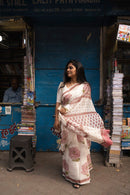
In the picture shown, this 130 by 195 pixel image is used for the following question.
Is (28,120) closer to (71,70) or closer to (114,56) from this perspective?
(71,70)

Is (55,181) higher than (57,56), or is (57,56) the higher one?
(57,56)

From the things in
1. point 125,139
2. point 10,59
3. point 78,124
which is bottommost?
point 125,139

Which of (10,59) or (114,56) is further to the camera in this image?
(10,59)

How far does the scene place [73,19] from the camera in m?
3.41

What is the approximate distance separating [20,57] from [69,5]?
6.73 feet

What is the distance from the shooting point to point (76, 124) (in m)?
2.46

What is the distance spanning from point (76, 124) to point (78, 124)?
0.03 m

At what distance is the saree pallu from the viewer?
2537mm

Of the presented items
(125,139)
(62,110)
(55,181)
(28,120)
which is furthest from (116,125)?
(28,120)

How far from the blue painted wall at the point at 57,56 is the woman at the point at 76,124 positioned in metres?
1.18

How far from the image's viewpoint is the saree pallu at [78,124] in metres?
2.54

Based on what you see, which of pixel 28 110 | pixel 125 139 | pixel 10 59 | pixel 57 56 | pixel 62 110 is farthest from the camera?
pixel 10 59

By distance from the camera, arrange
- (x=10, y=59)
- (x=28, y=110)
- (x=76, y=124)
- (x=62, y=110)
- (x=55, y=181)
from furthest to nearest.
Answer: (x=10, y=59) → (x=28, y=110) → (x=55, y=181) → (x=62, y=110) → (x=76, y=124)

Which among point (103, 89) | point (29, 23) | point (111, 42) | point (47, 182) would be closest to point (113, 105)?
point (103, 89)
